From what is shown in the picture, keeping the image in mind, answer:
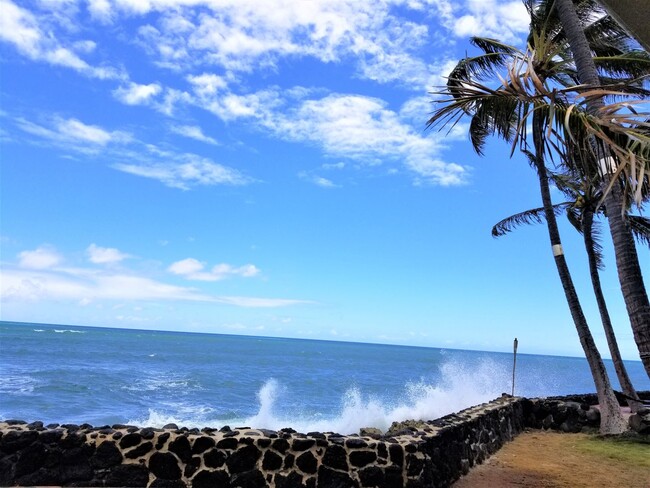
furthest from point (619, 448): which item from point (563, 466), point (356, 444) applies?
point (356, 444)

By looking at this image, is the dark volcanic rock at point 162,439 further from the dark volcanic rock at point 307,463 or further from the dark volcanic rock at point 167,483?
the dark volcanic rock at point 307,463

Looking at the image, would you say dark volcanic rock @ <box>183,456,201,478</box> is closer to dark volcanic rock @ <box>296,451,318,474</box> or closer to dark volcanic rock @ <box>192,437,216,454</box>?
dark volcanic rock @ <box>192,437,216,454</box>

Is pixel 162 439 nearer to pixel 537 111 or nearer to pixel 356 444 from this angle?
pixel 356 444

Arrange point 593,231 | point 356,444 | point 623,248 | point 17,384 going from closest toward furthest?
point 356,444 < point 623,248 < point 593,231 < point 17,384

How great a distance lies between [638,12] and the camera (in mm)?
2379

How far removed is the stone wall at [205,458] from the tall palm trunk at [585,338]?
231 inches

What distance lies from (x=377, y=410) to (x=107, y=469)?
1724cm

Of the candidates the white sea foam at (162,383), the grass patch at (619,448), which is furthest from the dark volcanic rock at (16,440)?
the white sea foam at (162,383)

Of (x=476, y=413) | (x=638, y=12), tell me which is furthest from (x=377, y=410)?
(x=638, y=12)

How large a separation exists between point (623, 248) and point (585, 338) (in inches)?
126

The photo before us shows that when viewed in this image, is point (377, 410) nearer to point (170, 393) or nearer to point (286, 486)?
point (170, 393)

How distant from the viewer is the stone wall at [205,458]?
221 inches

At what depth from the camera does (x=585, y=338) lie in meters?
10.7

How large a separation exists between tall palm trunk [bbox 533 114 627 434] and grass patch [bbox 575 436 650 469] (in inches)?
19.2
